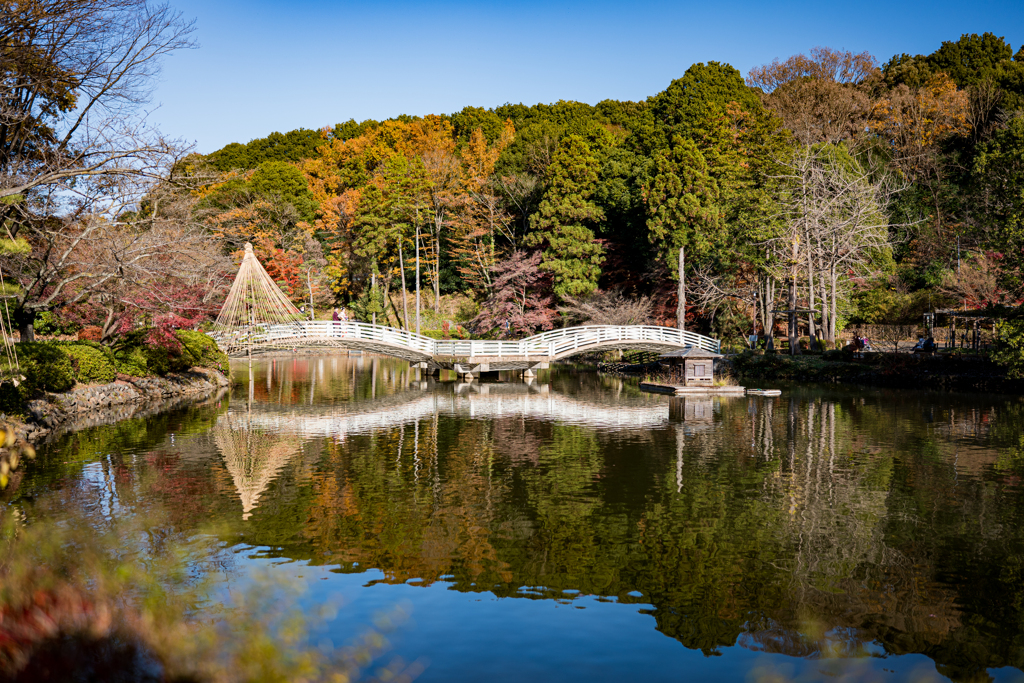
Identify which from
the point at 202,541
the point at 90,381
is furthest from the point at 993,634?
the point at 90,381

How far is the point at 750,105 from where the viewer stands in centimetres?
4594

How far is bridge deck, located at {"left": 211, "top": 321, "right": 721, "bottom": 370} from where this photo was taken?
3005cm

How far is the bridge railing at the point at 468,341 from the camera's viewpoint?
3003 cm

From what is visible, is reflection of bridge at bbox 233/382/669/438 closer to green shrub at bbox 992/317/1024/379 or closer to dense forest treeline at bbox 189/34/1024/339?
green shrub at bbox 992/317/1024/379

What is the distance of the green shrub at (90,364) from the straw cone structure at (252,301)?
521 centimetres

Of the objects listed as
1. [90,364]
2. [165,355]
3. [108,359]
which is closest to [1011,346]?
[90,364]

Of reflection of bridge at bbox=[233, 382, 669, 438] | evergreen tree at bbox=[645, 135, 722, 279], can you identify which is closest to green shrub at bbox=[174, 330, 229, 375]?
reflection of bridge at bbox=[233, 382, 669, 438]

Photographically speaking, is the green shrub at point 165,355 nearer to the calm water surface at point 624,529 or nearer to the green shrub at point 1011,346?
the calm water surface at point 624,529

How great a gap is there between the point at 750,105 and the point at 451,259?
2278 cm

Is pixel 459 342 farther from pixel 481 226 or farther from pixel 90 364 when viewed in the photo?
pixel 481 226

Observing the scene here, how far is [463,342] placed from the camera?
112 ft

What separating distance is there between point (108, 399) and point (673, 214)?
1094 inches

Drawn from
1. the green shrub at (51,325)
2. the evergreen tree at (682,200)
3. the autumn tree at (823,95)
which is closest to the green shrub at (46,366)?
the green shrub at (51,325)

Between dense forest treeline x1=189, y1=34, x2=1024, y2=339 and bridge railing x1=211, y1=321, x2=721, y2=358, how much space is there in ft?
17.7
